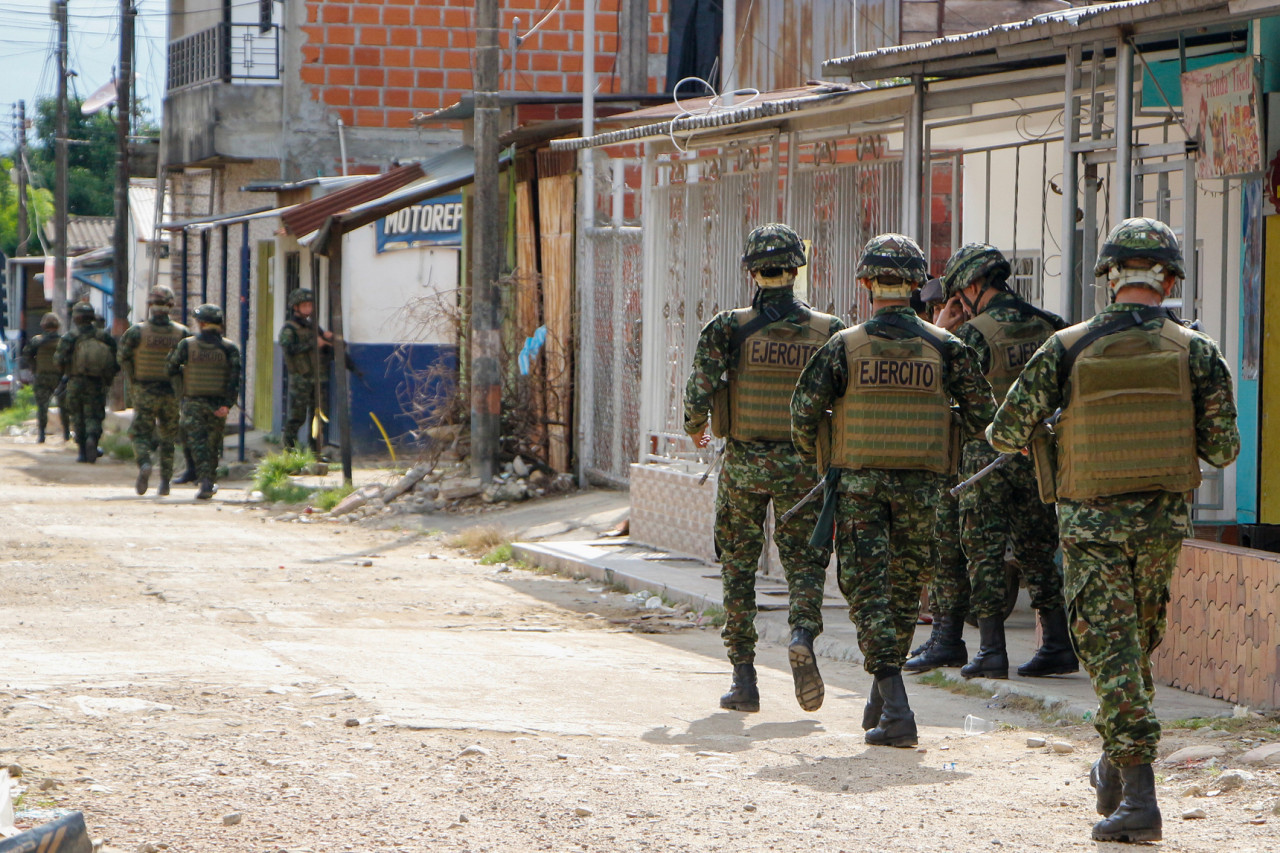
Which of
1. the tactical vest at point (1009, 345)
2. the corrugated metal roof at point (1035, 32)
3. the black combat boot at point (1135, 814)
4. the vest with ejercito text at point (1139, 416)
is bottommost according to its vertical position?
the black combat boot at point (1135, 814)

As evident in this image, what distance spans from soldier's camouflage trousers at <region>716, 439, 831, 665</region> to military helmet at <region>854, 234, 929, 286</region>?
84cm

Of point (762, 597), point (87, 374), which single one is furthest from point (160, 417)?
point (762, 597)

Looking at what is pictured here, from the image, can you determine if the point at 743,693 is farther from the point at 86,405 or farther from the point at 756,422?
the point at 86,405

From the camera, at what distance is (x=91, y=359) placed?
2039 centimetres

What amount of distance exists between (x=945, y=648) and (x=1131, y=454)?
2756 mm

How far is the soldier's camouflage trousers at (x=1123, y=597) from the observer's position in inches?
175

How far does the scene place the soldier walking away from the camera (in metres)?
6.74

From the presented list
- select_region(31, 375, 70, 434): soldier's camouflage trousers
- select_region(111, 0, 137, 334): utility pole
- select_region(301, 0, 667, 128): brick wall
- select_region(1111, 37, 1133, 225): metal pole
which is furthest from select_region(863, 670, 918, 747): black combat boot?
select_region(111, 0, 137, 334): utility pole

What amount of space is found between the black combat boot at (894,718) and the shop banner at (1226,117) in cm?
303

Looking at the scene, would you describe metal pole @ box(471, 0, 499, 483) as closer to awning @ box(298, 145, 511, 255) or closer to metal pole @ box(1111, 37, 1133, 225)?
awning @ box(298, 145, 511, 255)

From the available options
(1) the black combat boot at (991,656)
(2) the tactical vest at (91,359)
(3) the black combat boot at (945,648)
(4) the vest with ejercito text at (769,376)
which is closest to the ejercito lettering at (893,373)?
(4) the vest with ejercito text at (769,376)

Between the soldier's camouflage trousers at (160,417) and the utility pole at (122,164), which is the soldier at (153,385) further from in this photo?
the utility pole at (122,164)

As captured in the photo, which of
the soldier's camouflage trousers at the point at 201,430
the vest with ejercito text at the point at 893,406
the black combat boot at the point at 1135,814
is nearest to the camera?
the black combat boot at the point at 1135,814

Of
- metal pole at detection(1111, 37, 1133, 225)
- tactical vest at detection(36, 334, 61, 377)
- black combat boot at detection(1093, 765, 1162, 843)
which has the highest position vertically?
metal pole at detection(1111, 37, 1133, 225)
